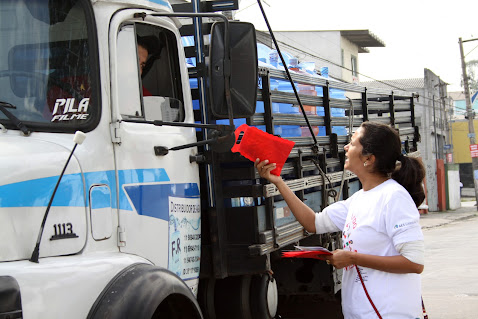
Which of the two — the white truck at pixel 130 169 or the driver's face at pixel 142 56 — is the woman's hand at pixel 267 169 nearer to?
the white truck at pixel 130 169

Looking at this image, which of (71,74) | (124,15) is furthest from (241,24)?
(71,74)

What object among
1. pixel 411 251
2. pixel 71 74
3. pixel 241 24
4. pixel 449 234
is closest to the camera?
pixel 411 251

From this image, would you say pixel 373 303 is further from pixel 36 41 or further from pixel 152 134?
pixel 36 41

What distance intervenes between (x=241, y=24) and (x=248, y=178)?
1135 millimetres

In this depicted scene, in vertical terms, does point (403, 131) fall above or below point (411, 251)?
above

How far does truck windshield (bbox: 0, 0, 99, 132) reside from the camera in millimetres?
3064

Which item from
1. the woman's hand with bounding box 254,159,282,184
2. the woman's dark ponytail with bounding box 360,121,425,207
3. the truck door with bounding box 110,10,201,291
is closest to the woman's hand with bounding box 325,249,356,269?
the woman's dark ponytail with bounding box 360,121,425,207

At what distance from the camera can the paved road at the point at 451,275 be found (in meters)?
8.32

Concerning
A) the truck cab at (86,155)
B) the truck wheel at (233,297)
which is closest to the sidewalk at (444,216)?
the truck wheel at (233,297)

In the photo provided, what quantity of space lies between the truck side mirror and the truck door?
406mm

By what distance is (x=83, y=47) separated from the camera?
3342 mm

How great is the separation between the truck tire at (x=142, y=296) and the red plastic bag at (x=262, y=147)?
82 cm

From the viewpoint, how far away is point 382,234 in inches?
123

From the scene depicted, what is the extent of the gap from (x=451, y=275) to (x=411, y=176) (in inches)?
329
